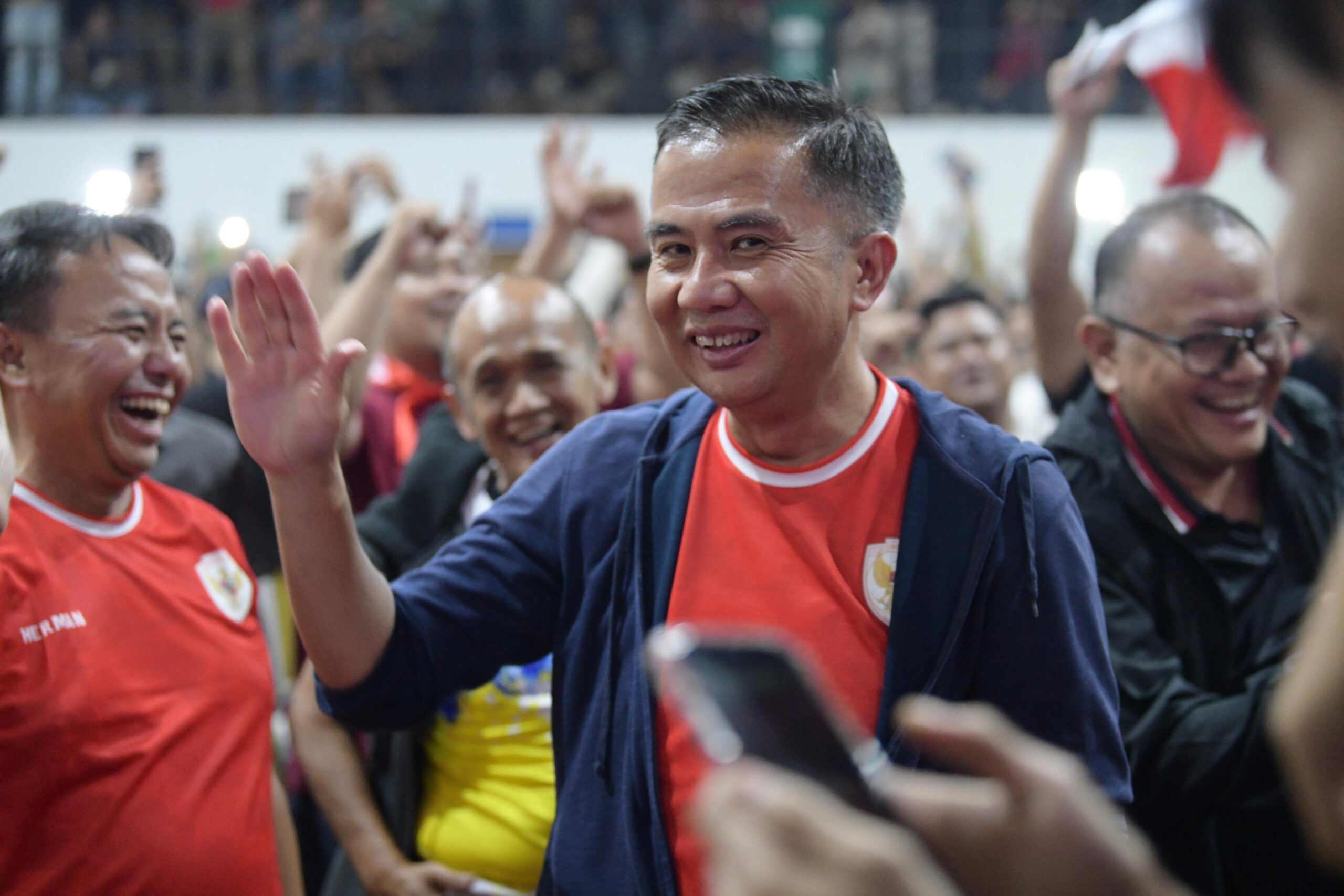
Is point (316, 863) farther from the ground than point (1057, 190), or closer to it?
closer to it

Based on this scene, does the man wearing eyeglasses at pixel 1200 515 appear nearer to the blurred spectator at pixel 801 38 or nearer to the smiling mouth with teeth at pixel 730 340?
the smiling mouth with teeth at pixel 730 340

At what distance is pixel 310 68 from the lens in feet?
38.9

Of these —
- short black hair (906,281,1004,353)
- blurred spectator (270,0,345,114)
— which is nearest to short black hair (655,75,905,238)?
short black hair (906,281,1004,353)

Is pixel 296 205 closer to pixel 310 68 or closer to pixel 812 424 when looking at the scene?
pixel 812 424

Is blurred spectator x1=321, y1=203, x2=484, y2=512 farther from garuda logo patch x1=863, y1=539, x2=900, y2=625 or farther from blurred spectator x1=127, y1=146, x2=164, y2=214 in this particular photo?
garuda logo patch x1=863, y1=539, x2=900, y2=625

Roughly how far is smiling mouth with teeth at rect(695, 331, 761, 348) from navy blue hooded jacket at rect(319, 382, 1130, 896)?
17cm

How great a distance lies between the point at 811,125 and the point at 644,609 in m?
0.66

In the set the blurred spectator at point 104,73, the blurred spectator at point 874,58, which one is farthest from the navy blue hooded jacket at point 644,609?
the blurred spectator at point 104,73

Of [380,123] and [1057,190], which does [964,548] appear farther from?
[380,123]

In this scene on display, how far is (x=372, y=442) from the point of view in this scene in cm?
327

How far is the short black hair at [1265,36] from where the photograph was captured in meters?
0.72

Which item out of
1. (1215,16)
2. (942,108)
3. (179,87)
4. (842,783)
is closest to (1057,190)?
(1215,16)

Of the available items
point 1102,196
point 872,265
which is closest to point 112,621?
point 872,265

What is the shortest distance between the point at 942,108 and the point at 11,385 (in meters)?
11.3
